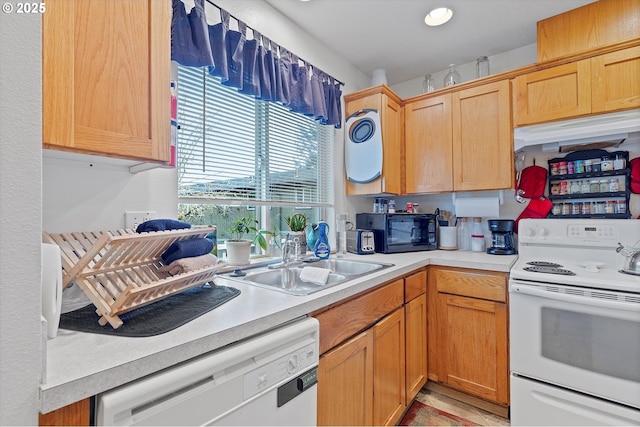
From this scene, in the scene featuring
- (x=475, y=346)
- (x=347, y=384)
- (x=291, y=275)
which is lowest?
(x=475, y=346)

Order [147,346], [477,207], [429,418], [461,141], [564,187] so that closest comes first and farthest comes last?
[147,346] → [429,418] → [564,187] → [461,141] → [477,207]

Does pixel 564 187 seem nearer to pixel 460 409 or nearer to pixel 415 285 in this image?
pixel 415 285

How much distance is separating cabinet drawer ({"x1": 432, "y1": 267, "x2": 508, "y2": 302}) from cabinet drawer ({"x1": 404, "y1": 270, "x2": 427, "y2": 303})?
97mm

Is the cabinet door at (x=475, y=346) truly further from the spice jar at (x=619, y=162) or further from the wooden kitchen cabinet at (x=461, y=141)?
the spice jar at (x=619, y=162)

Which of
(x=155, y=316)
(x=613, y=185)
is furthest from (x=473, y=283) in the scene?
(x=155, y=316)

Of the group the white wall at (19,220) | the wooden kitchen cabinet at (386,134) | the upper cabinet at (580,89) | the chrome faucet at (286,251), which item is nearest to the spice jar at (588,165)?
the upper cabinet at (580,89)

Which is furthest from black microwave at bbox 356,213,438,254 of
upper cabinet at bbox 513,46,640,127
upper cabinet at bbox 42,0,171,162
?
upper cabinet at bbox 42,0,171,162

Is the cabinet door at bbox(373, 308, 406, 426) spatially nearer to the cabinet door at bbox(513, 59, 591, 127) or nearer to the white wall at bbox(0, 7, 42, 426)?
the white wall at bbox(0, 7, 42, 426)

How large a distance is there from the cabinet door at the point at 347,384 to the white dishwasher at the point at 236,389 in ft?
0.36

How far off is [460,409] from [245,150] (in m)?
2.11

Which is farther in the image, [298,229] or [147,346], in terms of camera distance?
[298,229]

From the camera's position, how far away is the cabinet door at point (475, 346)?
5.77 ft

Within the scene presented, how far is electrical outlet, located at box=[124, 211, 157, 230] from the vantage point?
1203mm

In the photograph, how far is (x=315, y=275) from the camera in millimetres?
1503
